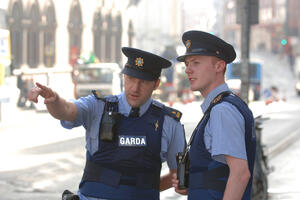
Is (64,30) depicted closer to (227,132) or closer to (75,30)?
(75,30)

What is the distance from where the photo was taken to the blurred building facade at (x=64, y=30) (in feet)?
127

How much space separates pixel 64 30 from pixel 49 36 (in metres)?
2.01

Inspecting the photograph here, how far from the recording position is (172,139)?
4059 millimetres

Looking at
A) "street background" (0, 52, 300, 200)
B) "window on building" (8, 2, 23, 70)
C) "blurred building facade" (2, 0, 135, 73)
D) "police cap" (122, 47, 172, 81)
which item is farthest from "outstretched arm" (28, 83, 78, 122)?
"window on building" (8, 2, 23, 70)

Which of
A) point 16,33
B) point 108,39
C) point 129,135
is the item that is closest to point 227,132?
point 129,135

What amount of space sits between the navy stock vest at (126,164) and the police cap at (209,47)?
0.70 metres

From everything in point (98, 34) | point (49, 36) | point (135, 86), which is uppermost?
point (135, 86)

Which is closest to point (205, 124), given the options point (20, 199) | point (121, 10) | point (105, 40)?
point (20, 199)

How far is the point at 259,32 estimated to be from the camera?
12812 cm

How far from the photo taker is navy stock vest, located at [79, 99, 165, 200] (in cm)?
387

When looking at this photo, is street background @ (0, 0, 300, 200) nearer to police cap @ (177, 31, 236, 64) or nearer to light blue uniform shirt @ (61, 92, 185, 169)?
light blue uniform shirt @ (61, 92, 185, 169)

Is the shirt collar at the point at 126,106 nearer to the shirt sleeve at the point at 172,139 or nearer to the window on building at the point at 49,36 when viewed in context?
the shirt sleeve at the point at 172,139

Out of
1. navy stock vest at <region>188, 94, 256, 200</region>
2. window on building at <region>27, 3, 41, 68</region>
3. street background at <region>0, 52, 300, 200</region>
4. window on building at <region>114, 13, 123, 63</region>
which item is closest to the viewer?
navy stock vest at <region>188, 94, 256, 200</region>

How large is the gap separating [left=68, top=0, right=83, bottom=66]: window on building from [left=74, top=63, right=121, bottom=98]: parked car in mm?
13977
